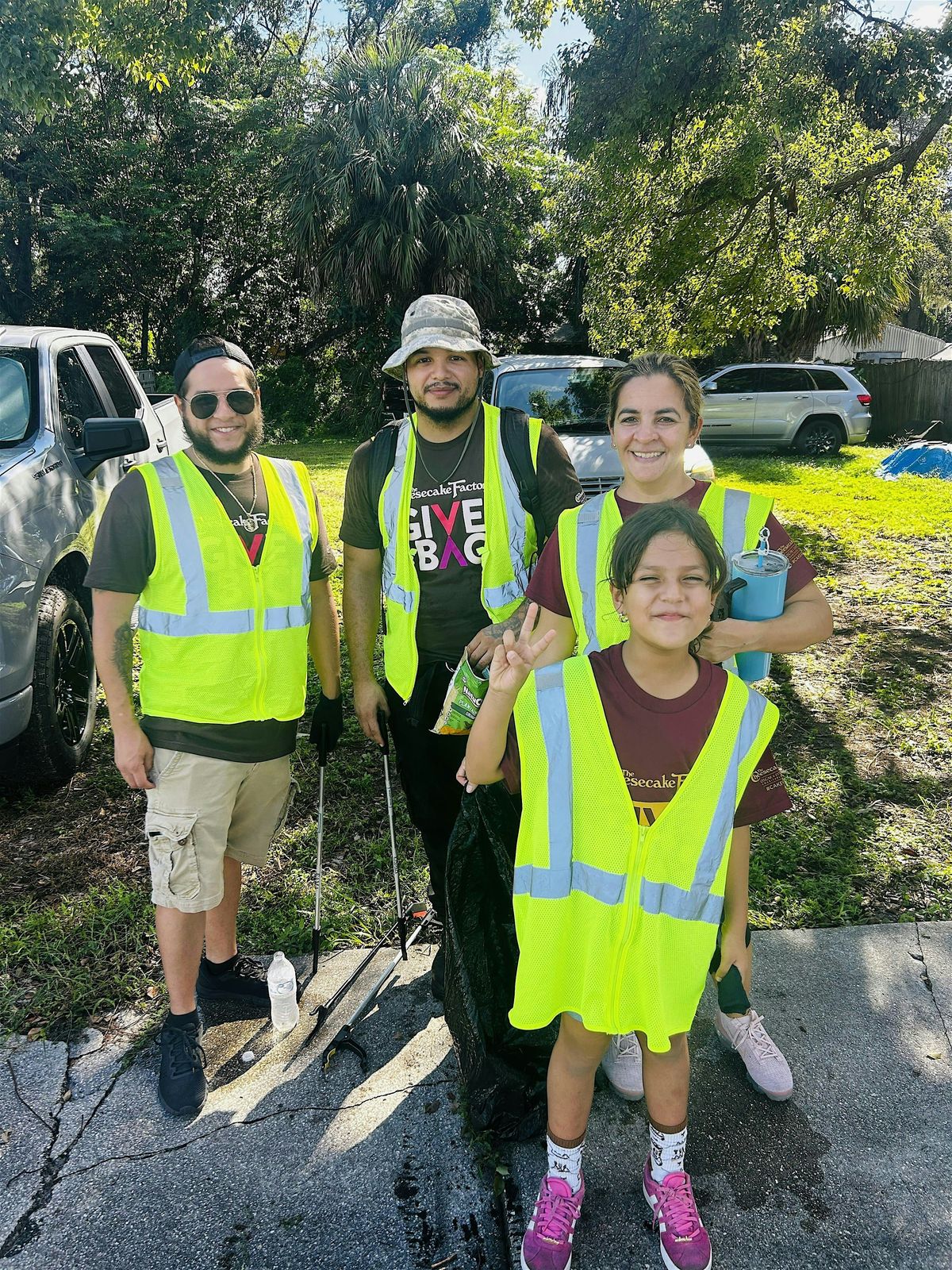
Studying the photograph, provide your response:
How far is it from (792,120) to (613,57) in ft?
6.24

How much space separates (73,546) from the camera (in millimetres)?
4582

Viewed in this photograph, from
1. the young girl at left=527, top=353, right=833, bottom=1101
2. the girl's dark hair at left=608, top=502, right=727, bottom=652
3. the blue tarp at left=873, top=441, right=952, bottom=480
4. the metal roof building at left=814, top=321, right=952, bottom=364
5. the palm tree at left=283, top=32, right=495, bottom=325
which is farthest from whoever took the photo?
the metal roof building at left=814, top=321, right=952, bottom=364

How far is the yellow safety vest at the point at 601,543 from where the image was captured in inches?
93.3

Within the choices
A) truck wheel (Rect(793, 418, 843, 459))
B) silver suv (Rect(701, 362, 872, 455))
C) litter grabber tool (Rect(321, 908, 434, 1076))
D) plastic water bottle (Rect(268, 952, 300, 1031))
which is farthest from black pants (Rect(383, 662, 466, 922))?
truck wheel (Rect(793, 418, 843, 459))

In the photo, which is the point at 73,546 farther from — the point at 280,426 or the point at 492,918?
the point at 280,426

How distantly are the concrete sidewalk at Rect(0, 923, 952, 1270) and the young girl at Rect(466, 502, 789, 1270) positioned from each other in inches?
9.7

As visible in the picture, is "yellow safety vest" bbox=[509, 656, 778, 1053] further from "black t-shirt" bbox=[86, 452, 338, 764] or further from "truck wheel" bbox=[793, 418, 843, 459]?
"truck wheel" bbox=[793, 418, 843, 459]

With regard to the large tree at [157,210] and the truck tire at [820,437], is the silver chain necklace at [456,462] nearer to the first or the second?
the truck tire at [820,437]

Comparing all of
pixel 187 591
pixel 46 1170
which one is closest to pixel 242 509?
pixel 187 591

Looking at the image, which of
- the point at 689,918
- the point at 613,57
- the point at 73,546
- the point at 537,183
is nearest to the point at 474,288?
the point at 537,183

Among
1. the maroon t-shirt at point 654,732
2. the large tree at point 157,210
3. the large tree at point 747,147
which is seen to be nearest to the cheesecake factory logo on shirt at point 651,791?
the maroon t-shirt at point 654,732

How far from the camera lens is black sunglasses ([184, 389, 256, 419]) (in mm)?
2646

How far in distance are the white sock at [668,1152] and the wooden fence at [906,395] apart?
2221 centimetres

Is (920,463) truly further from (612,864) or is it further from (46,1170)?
(46,1170)
